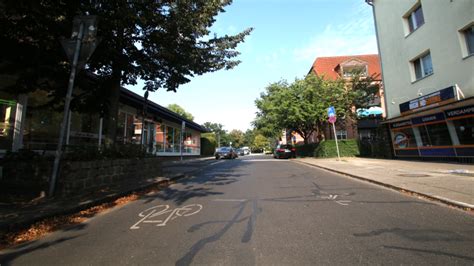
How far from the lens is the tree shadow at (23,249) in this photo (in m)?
3.52

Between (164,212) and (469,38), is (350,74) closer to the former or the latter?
(469,38)

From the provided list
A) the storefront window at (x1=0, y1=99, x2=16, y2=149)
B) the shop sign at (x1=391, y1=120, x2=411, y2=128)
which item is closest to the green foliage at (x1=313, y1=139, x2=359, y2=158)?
the shop sign at (x1=391, y1=120, x2=411, y2=128)

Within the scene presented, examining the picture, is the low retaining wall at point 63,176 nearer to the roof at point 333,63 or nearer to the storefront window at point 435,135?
the storefront window at point 435,135

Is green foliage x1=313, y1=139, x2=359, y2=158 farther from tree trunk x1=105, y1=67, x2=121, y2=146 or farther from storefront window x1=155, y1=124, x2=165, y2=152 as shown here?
tree trunk x1=105, y1=67, x2=121, y2=146

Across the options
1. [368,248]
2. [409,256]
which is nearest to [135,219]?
[368,248]

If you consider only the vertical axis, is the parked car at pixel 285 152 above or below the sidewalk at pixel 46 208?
above

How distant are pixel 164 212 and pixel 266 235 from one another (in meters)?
2.52

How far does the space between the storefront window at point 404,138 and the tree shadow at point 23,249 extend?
20.0 metres

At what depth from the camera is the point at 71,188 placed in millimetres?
6832

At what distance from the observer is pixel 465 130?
14.3 m

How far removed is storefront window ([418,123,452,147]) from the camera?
15623mm

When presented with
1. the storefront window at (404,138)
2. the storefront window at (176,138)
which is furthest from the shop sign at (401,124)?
the storefront window at (176,138)

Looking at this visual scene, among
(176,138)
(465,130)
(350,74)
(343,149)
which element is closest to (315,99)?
(343,149)

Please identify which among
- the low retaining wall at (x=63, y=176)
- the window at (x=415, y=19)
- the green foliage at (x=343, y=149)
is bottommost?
the low retaining wall at (x=63, y=176)
